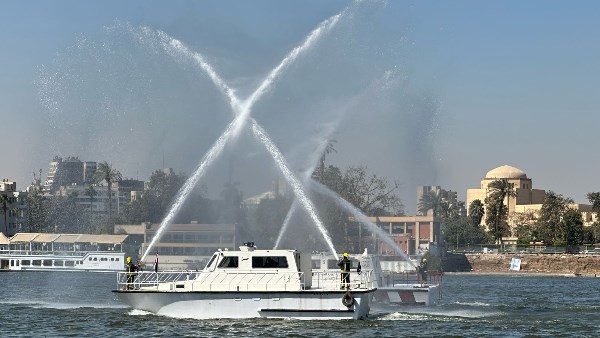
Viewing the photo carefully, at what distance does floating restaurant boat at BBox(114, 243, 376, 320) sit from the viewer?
4691cm

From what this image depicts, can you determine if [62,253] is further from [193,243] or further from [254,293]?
[254,293]

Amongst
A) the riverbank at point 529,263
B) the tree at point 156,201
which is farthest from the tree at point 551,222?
the tree at point 156,201

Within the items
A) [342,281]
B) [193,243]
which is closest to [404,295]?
[342,281]

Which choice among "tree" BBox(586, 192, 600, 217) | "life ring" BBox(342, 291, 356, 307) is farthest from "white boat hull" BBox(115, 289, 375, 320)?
"tree" BBox(586, 192, 600, 217)

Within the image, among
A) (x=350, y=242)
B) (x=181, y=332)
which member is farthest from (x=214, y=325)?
(x=350, y=242)

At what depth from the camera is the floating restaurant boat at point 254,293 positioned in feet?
154

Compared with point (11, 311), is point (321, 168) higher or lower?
higher

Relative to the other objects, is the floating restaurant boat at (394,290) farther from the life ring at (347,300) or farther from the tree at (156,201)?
the tree at (156,201)

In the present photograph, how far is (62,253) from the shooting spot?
6275 inches

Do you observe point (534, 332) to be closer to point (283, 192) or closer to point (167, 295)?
point (167, 295)

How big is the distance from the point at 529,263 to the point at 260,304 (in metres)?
120

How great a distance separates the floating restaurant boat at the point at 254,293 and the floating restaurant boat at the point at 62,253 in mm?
106150

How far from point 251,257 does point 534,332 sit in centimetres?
1256

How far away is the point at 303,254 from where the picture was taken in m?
49.3
